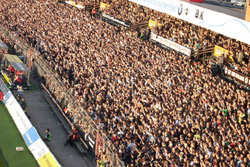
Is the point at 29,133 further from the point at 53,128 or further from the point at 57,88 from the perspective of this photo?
the point at 57,88

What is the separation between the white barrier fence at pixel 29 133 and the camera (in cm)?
2127

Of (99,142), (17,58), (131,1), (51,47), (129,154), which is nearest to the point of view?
(129,154)

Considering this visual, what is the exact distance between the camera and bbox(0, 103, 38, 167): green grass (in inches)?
886

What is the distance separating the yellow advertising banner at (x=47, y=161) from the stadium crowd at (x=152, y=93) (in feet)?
7.99

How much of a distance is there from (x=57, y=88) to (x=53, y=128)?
3.42 meters

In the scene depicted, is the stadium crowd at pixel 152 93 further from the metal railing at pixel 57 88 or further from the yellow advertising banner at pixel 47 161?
the yellow advertising banner at pixel 47 161

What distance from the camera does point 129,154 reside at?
20578mm

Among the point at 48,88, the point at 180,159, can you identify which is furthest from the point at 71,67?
the point at 180,159

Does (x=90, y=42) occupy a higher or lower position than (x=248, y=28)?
lower

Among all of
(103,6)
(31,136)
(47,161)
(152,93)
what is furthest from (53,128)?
(103,6)

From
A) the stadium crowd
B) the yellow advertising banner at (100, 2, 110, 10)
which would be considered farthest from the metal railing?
the yellow advertising banner at (100, 2, 110, 10)

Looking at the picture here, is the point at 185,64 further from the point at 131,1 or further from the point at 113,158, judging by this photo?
the point at 131,1

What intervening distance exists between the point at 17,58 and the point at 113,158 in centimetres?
1678

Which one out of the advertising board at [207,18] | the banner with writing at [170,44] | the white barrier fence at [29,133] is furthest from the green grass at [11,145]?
the advertising board at [207,18]
